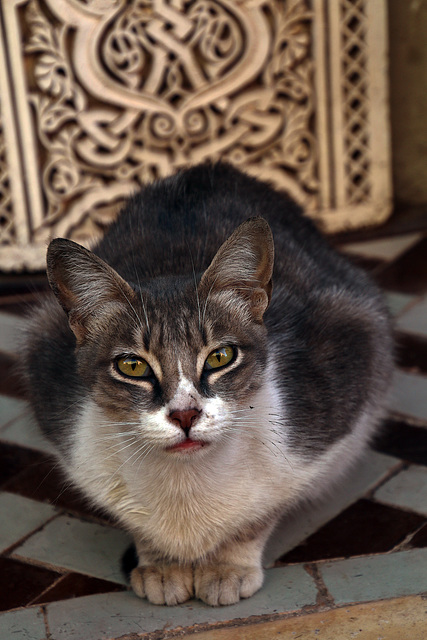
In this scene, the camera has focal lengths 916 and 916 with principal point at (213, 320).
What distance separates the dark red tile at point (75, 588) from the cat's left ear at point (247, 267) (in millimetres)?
770

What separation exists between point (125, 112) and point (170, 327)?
2.13 m

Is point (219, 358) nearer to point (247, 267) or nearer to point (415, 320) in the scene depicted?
point (247, 267)

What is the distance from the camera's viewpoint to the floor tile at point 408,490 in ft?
8.30

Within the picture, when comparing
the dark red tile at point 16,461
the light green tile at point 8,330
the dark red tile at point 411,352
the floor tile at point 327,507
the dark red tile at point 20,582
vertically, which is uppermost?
the dark red tile at point 20,582

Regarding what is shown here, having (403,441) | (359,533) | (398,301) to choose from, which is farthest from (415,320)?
(359,533)

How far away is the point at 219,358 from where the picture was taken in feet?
6.55

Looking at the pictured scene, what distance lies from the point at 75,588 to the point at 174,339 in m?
0.74

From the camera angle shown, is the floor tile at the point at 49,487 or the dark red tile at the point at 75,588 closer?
the dark red tile at the point at 75,588

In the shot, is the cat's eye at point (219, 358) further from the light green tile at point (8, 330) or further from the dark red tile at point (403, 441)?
the light green tile at point (8, 330)

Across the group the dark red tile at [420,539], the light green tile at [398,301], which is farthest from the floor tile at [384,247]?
the dark red tile at [420,539]

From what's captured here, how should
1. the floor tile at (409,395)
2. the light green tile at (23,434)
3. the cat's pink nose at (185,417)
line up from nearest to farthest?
the cat's pink nose at (185,417), the light green tile at (23,434), the floor tile at (409,395)

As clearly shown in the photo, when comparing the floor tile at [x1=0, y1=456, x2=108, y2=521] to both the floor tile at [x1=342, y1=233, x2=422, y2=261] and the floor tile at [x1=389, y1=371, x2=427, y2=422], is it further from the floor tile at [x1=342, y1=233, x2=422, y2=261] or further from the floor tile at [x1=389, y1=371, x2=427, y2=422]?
the floor tile at [x1=342, y1=233, x2=422, y2=261]

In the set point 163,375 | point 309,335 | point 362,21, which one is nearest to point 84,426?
point 163,375

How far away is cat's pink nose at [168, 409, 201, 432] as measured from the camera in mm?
1857
